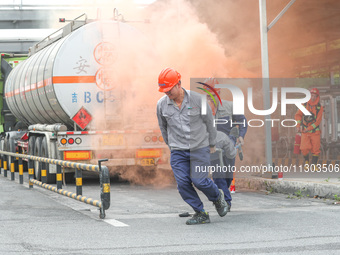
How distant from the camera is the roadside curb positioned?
1027 centimetres

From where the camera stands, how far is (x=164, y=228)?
756 cm

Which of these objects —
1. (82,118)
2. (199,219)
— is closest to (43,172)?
(82,118)

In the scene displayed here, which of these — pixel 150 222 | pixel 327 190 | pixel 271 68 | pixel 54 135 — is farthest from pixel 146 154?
pixel 271 68

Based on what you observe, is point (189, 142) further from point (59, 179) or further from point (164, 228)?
point (59, 179)

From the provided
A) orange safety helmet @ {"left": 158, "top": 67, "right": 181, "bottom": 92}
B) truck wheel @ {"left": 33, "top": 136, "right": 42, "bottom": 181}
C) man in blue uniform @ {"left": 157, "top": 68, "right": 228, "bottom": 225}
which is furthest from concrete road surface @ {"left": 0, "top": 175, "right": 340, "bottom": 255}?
truck wheel @ {"left": 33, "top": 136, "right": 42, "bottom": 181}

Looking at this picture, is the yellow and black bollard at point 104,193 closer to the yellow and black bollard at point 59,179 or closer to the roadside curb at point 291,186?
the yellow and black bollard at point 59,179

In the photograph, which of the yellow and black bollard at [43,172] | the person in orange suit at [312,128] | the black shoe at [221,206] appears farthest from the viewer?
the person in orange suit at [312,128]

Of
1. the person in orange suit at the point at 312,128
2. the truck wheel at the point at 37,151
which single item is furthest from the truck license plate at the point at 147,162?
the person in orange suit at the point at 312,128

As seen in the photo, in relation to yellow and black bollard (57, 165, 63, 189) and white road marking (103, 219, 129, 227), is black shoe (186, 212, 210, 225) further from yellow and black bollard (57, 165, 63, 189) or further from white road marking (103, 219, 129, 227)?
yellow and black bollard (57, 165, 63, 189)

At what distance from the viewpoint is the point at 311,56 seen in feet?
66.2

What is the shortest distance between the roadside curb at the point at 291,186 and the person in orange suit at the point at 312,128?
6.20ft

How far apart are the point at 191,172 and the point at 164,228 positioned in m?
0.79

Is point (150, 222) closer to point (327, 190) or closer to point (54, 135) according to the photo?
point (327, 190)

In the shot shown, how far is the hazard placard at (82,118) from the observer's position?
1355 cm
